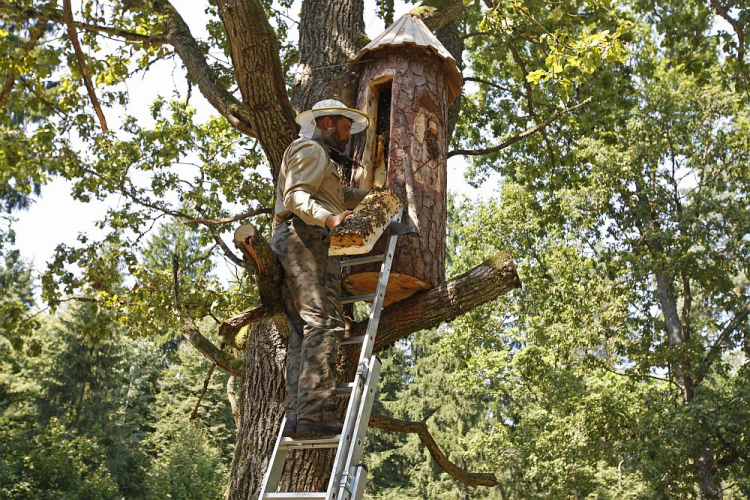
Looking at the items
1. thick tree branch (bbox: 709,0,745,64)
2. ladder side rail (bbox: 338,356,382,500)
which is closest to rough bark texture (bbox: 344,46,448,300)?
ladder side rail (bbox: 338,356,382,500)

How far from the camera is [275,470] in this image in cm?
434

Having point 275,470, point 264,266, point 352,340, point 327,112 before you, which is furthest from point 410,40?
point 275,470

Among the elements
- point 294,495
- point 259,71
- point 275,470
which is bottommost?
point 294,495

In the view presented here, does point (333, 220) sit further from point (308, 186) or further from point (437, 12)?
point (437, 12)

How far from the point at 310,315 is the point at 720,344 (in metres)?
13.9

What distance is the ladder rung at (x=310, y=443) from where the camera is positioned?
4.15 metres

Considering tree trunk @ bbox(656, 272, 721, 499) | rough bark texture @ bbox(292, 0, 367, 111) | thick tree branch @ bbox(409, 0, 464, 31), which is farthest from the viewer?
tree trunk @ bbox(656, 272, 721, 499)

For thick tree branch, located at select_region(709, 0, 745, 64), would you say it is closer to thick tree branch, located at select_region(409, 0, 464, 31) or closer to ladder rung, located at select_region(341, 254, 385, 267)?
thick tree branch, located at select_region(409, 0, 464, 31)

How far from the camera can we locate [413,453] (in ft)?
105

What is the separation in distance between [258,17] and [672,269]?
13148 mm

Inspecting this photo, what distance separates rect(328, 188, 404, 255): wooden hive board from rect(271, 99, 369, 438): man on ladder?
0.11m

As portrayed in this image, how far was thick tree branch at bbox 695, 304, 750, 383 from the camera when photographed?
49.6 ft

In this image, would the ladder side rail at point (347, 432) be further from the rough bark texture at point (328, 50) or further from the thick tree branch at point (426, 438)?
the rough bark texture at point (328, 50)

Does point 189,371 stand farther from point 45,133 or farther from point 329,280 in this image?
point 329,280
